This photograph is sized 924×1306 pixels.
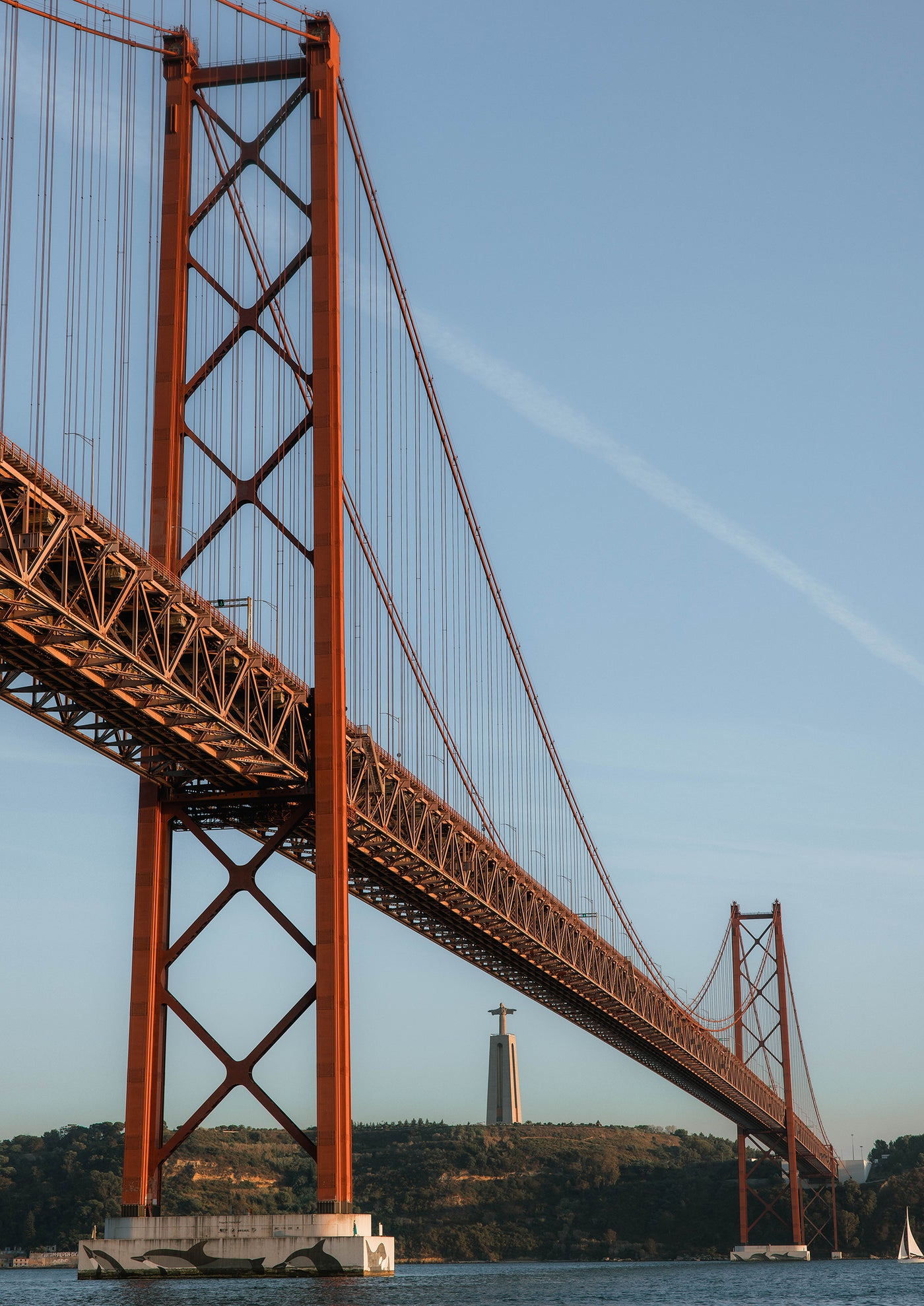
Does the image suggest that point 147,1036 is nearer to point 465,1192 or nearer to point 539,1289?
point 539,1289

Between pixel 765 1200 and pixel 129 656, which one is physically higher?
pixel 129 656

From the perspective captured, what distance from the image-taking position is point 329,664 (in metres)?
31.0

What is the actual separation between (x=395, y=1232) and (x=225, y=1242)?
7778cm

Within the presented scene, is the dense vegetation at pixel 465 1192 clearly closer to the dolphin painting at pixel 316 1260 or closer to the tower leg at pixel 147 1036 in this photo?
Answer: the tower leg at pixel 147 1036

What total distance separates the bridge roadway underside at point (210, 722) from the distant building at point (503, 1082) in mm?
73270

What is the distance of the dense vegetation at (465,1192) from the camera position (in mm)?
96125

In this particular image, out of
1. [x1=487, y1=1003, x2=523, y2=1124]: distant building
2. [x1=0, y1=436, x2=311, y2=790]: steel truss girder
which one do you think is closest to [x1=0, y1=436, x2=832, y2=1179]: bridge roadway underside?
[x1=0, y1=436, x2=311, y2=790]: steel truss girder

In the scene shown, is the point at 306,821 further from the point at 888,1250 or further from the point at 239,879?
the point at 888,1250

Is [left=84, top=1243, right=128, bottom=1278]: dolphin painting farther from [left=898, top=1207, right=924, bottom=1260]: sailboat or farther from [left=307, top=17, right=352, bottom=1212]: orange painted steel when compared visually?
[left=898, top=1207, right=924, bottom=1260]: sailboat

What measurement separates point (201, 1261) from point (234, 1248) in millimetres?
680

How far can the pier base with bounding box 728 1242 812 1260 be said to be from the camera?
A: 289ft

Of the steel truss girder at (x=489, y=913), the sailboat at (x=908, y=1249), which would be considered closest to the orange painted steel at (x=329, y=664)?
the steel truss girder at (x=489, y=913)

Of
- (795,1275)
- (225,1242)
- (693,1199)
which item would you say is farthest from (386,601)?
(693,1199)

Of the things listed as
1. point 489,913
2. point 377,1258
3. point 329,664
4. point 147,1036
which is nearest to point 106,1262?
point 147,1036
